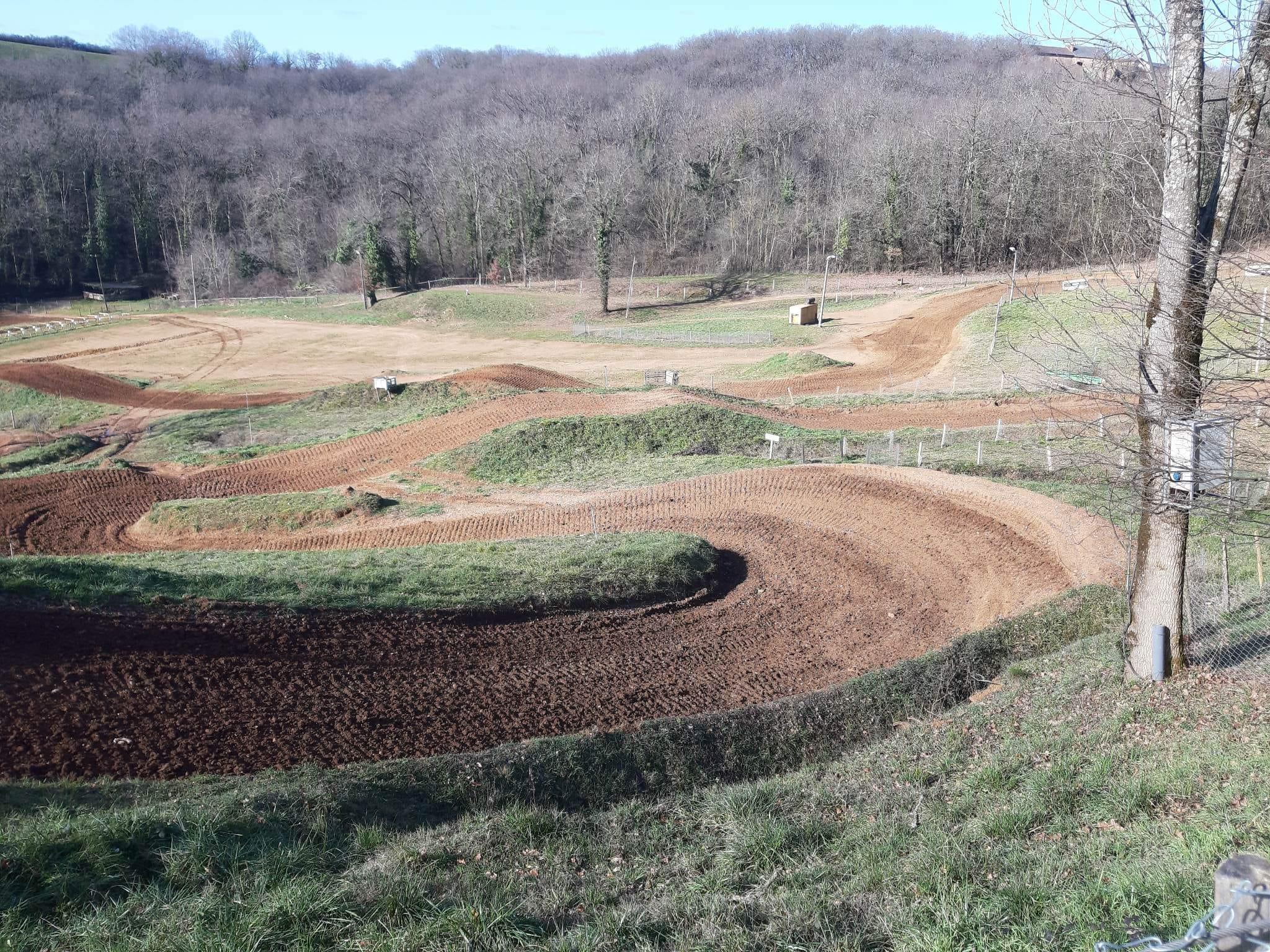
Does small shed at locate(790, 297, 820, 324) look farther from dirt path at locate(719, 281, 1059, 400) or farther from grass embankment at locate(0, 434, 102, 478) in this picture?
grass embankment at locate(0, 434, 102, 478)

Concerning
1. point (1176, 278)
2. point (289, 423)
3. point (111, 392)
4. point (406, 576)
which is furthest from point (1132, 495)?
point (111, 392)

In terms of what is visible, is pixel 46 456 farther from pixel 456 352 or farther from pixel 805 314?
pixel 805 314

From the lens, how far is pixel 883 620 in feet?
54.0

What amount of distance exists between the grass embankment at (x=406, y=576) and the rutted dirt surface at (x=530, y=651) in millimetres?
520

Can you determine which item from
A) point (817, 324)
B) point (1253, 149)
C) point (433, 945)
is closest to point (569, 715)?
point (433, 945)

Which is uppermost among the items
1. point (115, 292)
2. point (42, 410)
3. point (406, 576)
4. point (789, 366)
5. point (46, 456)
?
point (115, 292)

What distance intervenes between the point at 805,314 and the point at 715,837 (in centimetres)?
5796

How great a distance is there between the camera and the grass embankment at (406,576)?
14.9 metres

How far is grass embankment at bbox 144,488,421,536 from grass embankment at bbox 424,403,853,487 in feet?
14.1

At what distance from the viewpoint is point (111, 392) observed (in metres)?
47.9

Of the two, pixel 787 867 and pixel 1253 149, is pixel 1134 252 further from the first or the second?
pixel 787 867

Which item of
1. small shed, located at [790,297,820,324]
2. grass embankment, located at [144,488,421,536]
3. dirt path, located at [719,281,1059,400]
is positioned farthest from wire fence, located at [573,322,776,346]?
grass embankment, located at [144,488,421,536]

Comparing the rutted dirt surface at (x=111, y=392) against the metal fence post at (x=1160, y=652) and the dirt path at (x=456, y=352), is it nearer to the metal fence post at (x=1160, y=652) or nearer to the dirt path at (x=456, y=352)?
the dirt path at (x=456, y=352)

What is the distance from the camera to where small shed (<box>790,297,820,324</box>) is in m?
63.3
